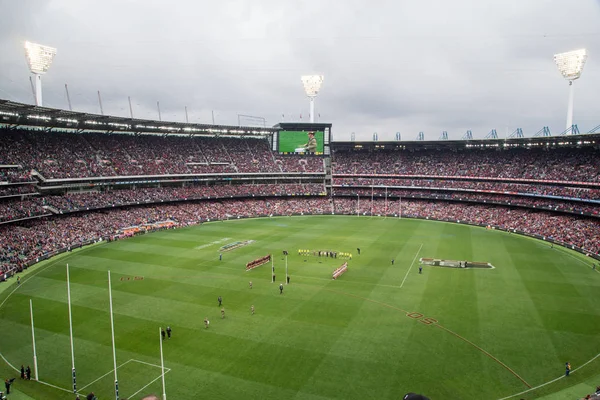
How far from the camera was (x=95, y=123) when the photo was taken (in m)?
68.0

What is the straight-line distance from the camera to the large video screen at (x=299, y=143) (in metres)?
99.9

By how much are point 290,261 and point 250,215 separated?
125ft

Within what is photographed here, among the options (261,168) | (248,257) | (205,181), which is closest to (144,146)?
(205,181)

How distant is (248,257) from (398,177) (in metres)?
55.8

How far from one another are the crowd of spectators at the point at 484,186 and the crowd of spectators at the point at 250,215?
150 inches

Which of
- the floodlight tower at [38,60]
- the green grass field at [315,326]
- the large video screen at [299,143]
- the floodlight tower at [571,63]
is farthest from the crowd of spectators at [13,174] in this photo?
the floodlight tower at [571,63]

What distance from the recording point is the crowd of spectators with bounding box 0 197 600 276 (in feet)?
165

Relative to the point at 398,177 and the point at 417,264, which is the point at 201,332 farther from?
the point at 398,177

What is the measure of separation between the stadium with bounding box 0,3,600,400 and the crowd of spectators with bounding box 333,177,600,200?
0.46m

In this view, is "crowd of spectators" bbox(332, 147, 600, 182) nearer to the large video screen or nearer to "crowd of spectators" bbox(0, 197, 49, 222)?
the large video screen

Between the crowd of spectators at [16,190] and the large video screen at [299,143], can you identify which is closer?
the crowd of spectators at [16,190]

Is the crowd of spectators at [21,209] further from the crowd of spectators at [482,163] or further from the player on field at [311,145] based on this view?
the crowd of spectators at [482,163]

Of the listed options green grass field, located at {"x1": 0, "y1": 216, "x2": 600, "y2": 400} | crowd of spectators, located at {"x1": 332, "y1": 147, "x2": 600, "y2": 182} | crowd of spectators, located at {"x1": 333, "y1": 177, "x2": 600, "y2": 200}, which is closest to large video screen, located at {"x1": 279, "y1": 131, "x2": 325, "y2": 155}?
crowd of spectators, located at {"x1": 332, "y1": 147, "x2": 600, "y2": 182}

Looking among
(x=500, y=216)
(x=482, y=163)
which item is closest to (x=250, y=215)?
(x=500, y=216)
